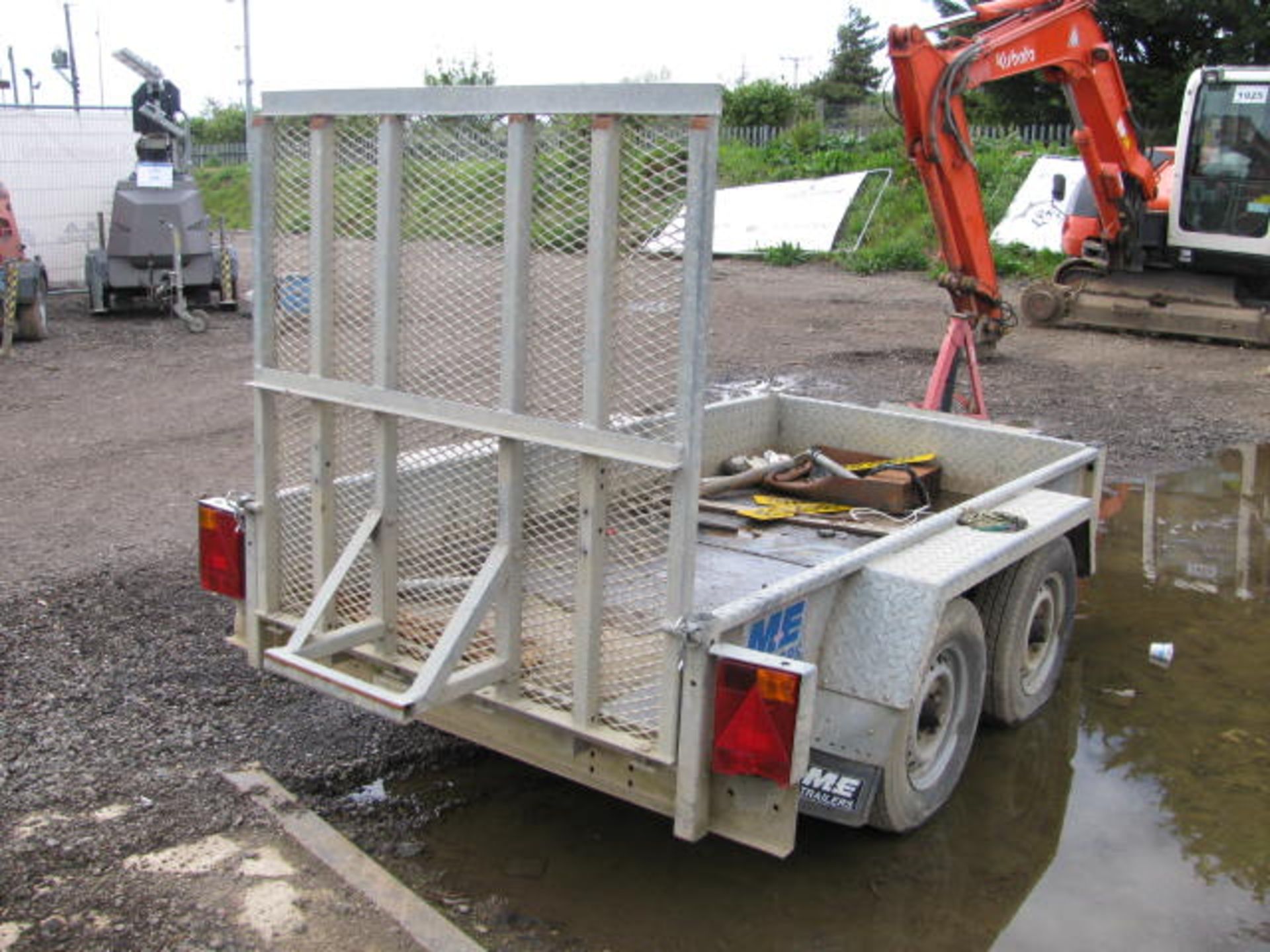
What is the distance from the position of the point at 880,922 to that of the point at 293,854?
179cm

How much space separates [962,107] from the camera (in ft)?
32.6

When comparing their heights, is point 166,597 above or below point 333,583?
below

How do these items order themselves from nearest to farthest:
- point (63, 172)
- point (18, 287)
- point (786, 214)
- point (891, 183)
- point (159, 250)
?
point (18, 287)
point (159, 250)
point (63, 172)
point (786, 214)
point (891, 183)

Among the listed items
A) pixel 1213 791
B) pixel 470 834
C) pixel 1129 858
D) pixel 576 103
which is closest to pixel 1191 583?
pixel 1213 791

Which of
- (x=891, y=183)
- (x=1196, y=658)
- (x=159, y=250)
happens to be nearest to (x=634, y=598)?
(x=1196, y=658)

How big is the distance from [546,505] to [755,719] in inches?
35.2

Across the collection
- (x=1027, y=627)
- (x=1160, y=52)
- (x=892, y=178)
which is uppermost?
(x=1160, y=52)

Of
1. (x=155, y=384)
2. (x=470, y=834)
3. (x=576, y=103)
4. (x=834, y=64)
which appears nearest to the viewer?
(x=576, y=103)

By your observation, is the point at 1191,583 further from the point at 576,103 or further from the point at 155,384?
the point at 155,384

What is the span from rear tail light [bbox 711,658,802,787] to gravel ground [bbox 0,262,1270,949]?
858mm

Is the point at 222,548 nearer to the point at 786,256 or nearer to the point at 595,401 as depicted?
the point at 595,401

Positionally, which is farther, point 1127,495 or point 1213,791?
point 1127,495

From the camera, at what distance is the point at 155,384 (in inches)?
466

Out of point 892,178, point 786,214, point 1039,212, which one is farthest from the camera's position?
point 892,178
